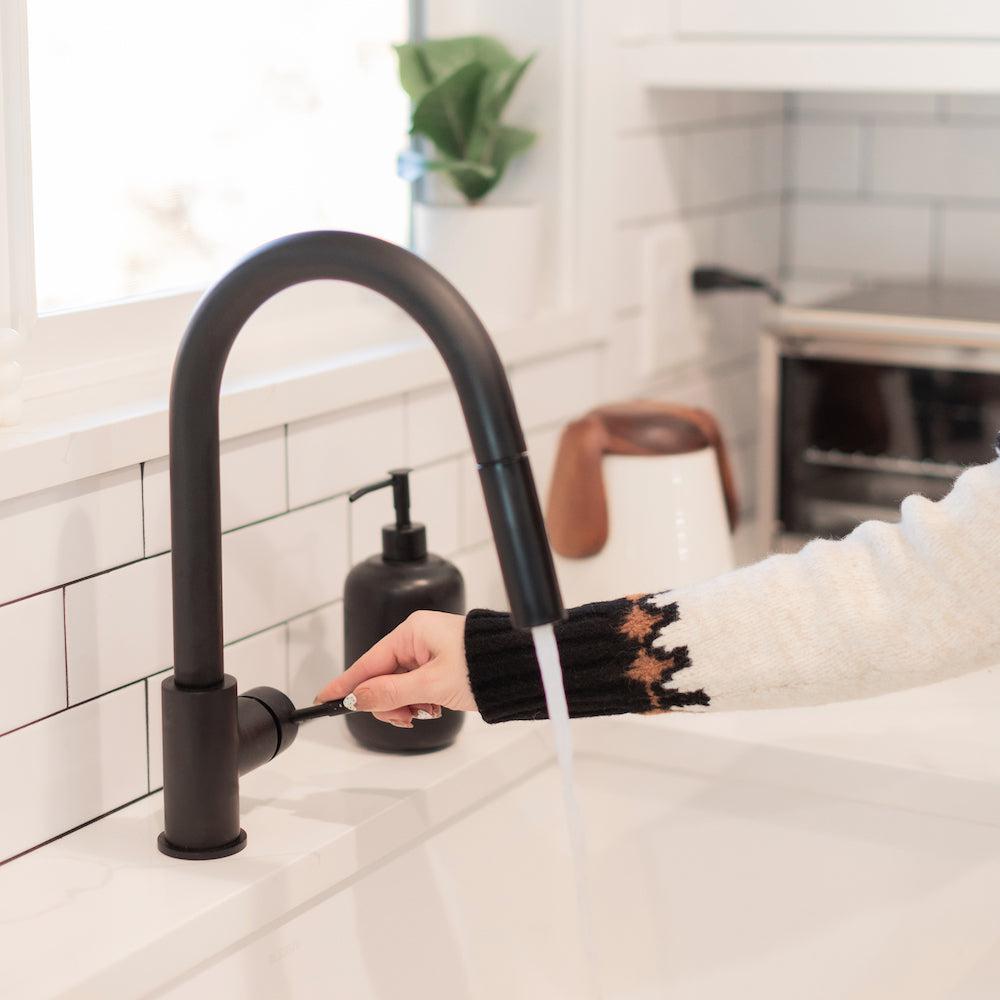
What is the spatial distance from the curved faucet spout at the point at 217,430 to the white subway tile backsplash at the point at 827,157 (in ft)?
3.46

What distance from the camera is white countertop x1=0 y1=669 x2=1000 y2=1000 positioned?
0.83 metres

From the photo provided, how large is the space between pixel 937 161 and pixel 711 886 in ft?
2.99

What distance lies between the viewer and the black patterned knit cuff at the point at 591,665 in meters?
0.90

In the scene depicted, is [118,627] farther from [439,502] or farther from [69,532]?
[439,502]

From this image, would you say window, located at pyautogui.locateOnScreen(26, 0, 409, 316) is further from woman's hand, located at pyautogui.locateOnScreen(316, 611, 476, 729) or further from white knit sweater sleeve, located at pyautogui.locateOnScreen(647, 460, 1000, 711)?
white knit sweater sleeve, located at pyautogui.locateOnScreen(647, 460, 1000, 711)

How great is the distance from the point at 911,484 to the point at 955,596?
0.64 metres

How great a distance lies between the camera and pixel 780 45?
1.38m

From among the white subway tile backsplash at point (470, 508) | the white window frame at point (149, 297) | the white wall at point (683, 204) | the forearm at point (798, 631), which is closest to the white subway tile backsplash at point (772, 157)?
the white wall at point (683, 204)

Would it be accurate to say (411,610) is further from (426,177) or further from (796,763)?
(426,177)

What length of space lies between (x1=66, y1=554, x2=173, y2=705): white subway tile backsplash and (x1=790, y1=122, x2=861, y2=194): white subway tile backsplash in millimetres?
1017

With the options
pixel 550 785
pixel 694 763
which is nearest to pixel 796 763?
pixel 694 763

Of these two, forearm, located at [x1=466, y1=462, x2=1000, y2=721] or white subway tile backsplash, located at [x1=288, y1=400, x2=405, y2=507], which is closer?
forearm, located at [x1=466, y1=462, x2=1000, y2=721]

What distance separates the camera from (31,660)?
92 centimetres

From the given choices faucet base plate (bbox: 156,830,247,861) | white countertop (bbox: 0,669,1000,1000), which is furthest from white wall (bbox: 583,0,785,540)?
faucet base plate (bbox: 156,830,247,861)
